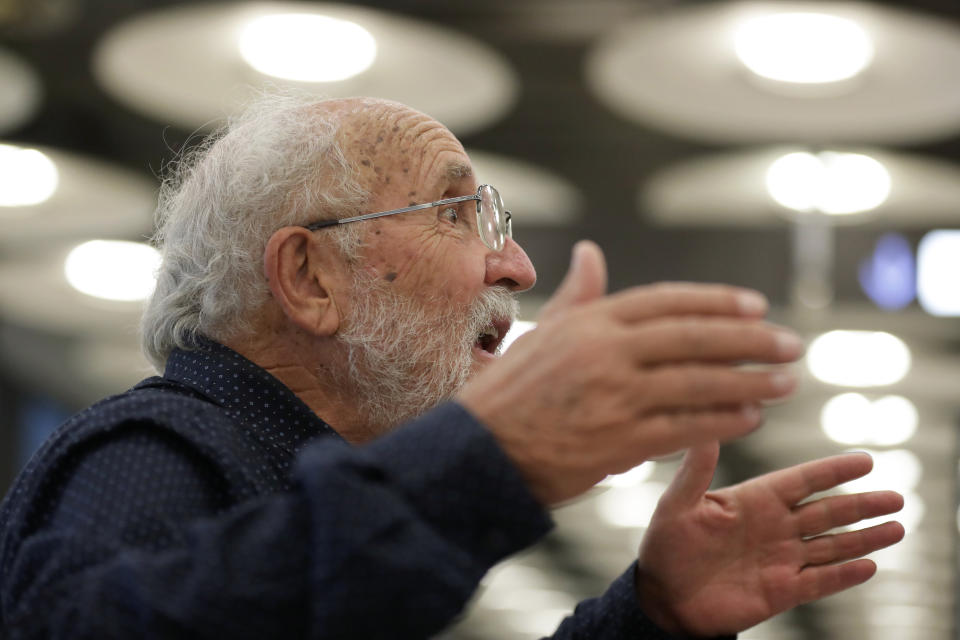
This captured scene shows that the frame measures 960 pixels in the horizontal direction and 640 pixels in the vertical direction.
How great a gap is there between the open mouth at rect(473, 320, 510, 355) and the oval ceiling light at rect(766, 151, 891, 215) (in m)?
4.41

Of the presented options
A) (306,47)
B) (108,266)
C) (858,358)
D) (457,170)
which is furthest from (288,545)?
(858,358)

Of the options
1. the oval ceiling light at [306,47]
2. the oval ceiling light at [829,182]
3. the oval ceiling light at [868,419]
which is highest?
the oval ceiling light at [306,47]

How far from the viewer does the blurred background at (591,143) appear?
4777mm

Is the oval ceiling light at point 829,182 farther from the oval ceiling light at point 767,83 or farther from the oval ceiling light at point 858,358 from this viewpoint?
the oval ceiling light at point 858,358

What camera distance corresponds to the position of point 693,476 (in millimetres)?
1648

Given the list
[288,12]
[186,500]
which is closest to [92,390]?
[288,12]

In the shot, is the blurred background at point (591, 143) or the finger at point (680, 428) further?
the blurred background at point (591, 143)

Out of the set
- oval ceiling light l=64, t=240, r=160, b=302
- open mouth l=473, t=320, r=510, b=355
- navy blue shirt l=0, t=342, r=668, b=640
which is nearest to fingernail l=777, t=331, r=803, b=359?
navy blue shirt l=0, t=342, r=668, b=640

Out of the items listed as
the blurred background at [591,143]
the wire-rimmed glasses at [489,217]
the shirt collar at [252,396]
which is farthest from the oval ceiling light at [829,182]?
the shirt collar at [252,396]

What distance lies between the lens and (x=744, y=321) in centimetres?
→ 112

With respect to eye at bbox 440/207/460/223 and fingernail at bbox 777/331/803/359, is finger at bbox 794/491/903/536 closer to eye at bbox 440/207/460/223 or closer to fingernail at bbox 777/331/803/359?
fingernail at bbox 777/331/803/359

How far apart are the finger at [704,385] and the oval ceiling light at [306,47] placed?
153 inches

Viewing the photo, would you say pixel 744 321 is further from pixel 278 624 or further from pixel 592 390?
pixel 278 624

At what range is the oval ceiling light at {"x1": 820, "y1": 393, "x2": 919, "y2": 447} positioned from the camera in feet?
26.2
